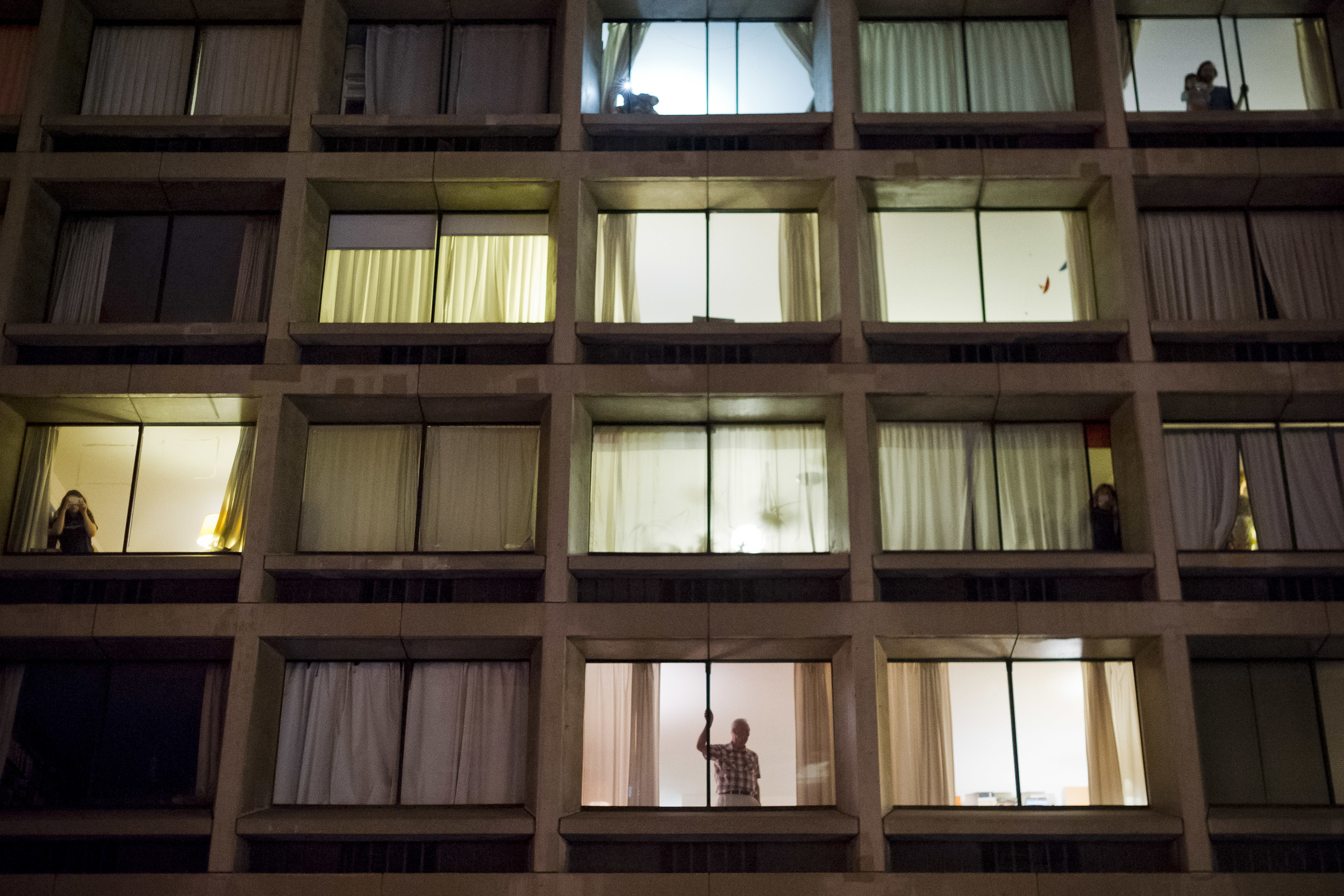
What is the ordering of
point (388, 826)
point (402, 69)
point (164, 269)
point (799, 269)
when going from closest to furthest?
1. point (388, 826)
2. point (799, 269)
3. point (164, 269)
4. point (402, 69)

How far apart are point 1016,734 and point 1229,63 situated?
13364mm

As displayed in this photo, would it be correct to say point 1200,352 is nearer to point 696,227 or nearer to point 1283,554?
point 1283,554

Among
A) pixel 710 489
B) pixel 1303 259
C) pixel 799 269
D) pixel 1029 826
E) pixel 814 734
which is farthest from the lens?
pixel 799 269

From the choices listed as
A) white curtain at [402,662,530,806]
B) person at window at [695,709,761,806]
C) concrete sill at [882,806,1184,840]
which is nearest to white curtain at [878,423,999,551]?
person at window at [695,709,761,806]

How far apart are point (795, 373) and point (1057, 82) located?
326 inches

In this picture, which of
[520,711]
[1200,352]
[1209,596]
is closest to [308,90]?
[520,711]

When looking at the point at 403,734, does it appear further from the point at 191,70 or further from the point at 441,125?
the point at 191,70

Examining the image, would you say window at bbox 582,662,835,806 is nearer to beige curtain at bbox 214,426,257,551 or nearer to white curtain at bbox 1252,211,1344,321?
beige curtain at bbox 214,426,257,551

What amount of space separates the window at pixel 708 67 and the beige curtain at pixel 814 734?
10.4 meters

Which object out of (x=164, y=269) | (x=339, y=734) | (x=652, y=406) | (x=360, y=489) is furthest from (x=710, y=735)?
(x=164, y=269)

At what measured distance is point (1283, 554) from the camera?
18.5 m

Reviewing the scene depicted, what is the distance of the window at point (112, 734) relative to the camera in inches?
723

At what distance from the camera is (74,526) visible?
768 inches

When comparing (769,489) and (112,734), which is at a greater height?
(769,489)
